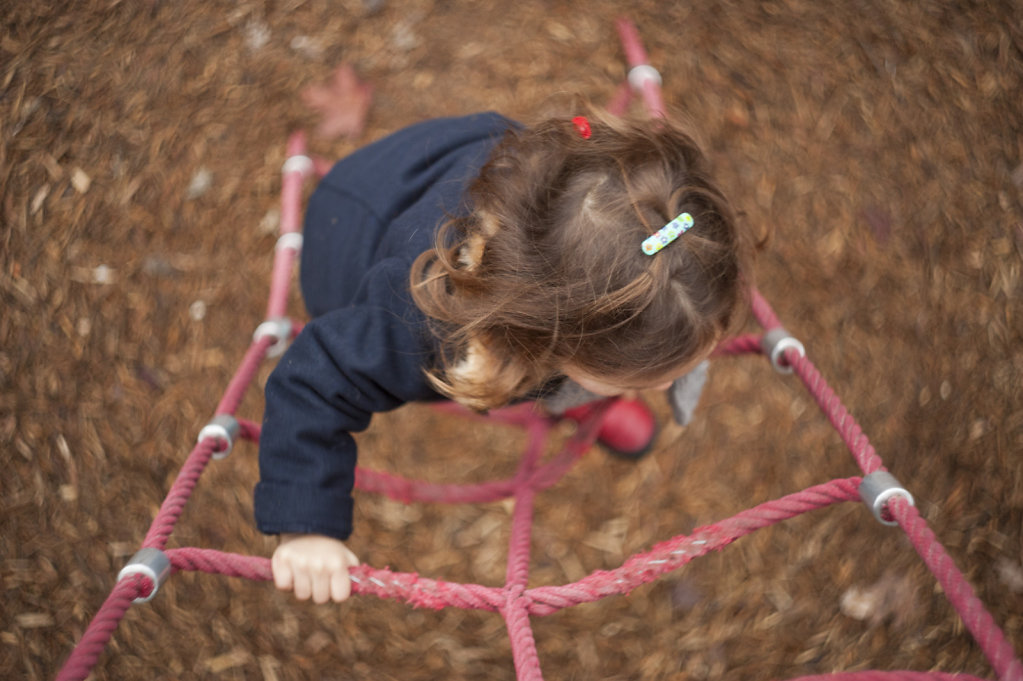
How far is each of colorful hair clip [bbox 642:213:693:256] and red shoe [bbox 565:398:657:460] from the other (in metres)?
0.72

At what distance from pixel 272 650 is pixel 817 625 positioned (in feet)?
3.37

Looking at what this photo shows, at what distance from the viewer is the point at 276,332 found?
1426mm

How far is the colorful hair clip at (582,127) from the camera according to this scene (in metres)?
0.95

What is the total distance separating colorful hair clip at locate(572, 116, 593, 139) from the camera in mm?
954

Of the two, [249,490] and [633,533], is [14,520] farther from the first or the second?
[633,533]

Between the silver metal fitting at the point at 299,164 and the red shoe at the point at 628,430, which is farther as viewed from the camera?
the silver metal fitting at the point at 299,164

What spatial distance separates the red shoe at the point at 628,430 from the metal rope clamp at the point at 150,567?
0.87m

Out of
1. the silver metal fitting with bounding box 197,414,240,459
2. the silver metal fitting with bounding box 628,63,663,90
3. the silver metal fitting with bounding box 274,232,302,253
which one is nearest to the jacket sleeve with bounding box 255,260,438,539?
the silver metal fitting with bounding box 197,414,240,459

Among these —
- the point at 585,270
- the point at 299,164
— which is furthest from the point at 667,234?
the point at 299,164

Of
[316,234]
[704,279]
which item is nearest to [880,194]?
[704,279]

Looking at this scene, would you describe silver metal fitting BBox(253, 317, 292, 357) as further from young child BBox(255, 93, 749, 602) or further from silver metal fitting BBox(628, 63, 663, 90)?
silver metal fitting BBox(628, 63, 663, 90)

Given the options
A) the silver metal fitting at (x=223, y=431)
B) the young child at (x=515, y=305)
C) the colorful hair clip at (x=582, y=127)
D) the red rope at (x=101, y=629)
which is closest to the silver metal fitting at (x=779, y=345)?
the young child at (x=515, y=305)

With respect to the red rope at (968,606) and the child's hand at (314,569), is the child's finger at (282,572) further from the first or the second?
the red rope at (968,606)

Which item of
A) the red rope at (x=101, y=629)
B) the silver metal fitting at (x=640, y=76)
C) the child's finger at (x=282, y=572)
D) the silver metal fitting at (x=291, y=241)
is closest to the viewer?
the red rope at (x=101, y=629)
